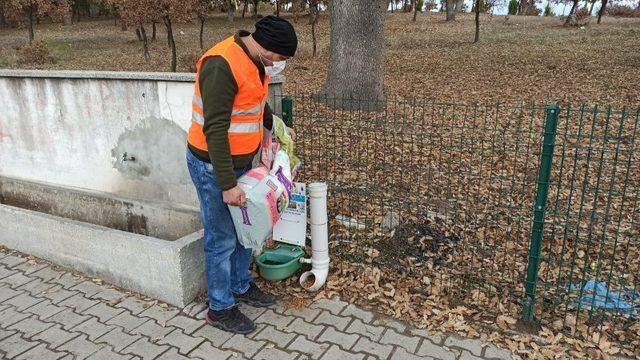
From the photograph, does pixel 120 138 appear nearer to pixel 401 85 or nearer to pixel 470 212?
pixel 470 212

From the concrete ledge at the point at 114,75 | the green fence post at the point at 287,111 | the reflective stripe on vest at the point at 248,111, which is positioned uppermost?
the concrete ledge at the point at 114,75

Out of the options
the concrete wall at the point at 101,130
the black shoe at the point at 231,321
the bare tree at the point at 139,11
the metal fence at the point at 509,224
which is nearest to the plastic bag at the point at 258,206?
the black shoe at the point at 231,321

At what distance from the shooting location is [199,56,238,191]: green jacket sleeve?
2922 millimetres

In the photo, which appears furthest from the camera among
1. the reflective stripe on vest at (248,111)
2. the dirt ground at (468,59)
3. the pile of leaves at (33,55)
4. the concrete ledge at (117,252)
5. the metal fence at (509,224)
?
the pile of leaves at (33,55)

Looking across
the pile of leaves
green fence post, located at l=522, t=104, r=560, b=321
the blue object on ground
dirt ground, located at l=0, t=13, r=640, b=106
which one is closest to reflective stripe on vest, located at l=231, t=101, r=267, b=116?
green fence post, located at l=522, t=104, r=560, b=321

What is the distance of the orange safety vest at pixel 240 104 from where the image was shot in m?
3.00

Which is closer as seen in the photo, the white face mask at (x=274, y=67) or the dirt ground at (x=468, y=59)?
the white face mask at (x=274, y=67)

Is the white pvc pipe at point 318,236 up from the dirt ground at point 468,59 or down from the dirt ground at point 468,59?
down

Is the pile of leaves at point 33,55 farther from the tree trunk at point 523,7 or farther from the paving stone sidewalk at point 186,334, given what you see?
the tree trunk at point 523,7

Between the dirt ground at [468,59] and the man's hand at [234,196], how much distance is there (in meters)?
8.41

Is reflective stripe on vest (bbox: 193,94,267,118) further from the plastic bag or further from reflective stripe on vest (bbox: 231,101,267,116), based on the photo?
the plastic bag

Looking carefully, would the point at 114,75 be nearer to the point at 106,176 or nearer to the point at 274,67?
the point at 106,176

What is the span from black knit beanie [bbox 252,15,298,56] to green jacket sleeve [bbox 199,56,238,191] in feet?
0.94

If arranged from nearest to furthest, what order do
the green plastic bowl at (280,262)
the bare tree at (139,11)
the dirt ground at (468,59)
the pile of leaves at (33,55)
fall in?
the green plastic bowl at (280,262)
the dirt ground at (468,59)
the bare tree at (139,11)
the pile of leaves at (33,55)
